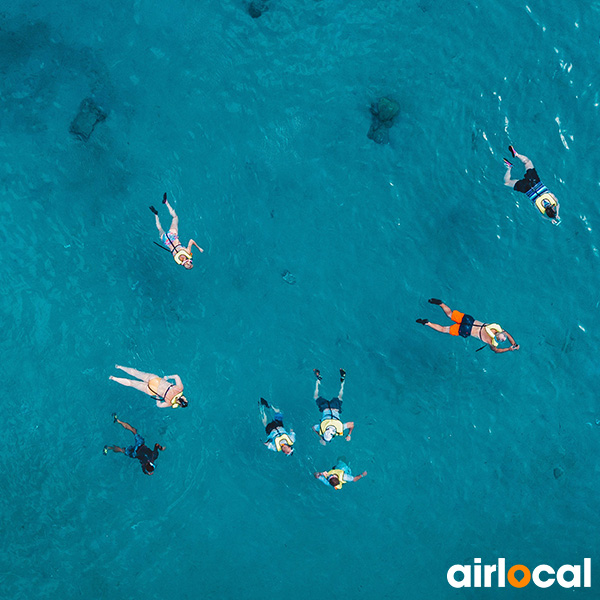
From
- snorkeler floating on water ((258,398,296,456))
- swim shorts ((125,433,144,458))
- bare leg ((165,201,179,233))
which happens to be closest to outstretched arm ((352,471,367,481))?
snorkeler floating on water ((258,398,296,456))

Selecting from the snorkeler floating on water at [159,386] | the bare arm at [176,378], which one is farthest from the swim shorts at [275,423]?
the bare arm at [176,378]

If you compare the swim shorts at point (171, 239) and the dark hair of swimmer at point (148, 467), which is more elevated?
the swim shorts at point (171, 239)

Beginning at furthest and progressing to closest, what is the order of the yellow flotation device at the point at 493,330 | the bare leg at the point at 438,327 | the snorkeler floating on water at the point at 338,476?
1. the bare leg at the point at 438,327
2. the yellow flotation device at the point at 493,330
3. the snorkeler floating on water at the point at 338,476

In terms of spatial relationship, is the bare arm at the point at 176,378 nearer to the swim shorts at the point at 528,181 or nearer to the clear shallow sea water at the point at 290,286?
the clear shallow sea water at the point at 290,286

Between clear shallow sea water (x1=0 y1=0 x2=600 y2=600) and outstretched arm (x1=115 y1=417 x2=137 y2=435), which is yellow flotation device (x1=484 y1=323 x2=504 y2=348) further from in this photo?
outstretched arm (x1=115 y1=417 x2=137 y2=435)

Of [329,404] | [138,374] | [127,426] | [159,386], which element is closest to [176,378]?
[159,386]

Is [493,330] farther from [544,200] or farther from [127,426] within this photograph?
[127,426]
